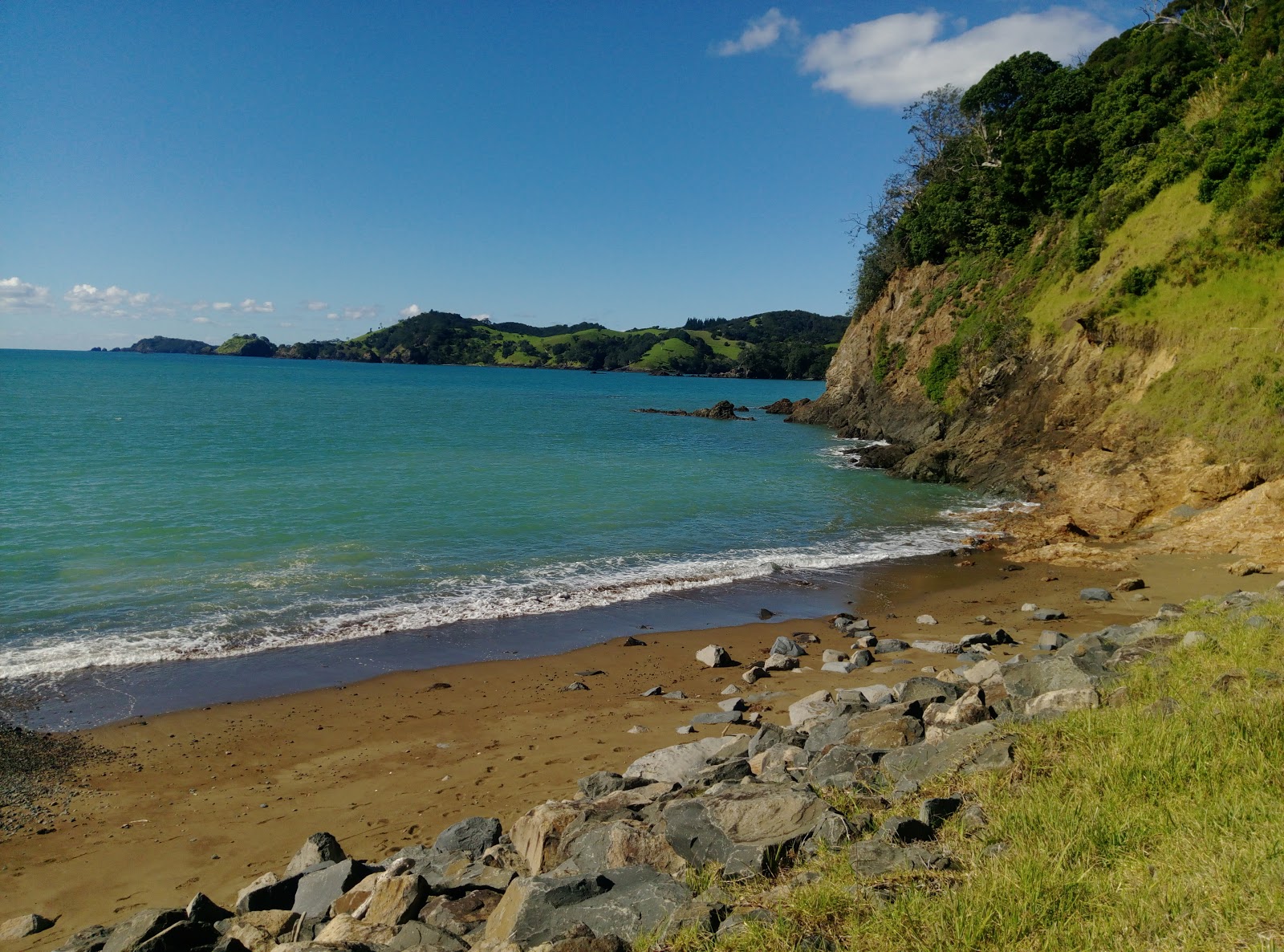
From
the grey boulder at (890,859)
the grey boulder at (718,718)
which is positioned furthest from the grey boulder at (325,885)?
the grey boulder at (718,718)

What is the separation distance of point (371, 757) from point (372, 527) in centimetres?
1399

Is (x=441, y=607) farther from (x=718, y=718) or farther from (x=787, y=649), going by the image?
(x=718, y=718)

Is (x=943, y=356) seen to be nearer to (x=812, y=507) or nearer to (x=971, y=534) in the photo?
(x=812, y=507)

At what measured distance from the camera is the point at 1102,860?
4527 mm

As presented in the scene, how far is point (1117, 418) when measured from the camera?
27.2m

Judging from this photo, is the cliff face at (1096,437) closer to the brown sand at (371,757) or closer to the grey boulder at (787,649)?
the brown sand at (371,757)

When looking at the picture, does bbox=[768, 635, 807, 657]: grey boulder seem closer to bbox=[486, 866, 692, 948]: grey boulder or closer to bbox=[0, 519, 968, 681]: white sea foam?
bbox=[0, 519, 968, 681]: white sea foam

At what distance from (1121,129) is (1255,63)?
16.3 ft

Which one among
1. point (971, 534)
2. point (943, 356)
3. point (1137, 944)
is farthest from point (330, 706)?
point (943, 356)

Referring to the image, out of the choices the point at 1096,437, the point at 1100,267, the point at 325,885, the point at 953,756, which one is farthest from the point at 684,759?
the point at 1100,267

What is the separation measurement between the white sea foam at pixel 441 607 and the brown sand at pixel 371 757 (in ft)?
8.70

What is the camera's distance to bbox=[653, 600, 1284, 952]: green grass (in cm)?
389

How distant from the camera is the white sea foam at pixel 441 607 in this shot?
14.7 meters

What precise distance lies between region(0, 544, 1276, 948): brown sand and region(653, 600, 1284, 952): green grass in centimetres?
529
